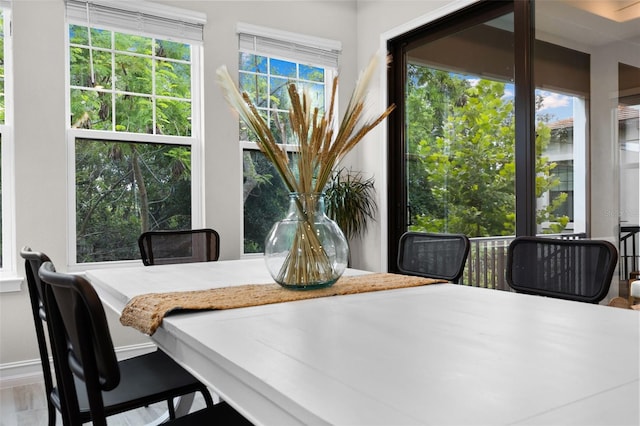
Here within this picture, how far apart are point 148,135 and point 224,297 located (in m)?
2.50

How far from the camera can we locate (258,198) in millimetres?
4016

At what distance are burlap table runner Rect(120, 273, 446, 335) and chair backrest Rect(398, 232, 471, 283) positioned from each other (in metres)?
0.29

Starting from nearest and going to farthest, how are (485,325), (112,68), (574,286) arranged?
1. (485,325)
2. (574,286)
3. (112,68)

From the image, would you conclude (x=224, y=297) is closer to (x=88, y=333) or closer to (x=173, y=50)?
(x=88, y=333)

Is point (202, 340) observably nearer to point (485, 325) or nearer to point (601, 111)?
point (485, 325)

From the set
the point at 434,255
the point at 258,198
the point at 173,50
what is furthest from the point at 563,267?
the point at 173,50

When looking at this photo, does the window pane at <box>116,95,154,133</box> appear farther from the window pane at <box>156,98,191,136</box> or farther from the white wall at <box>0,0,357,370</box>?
the white wall at <box>0,0,357,370</box>

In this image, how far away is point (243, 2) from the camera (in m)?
3.87

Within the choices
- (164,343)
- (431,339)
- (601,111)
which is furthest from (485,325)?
(601,111)

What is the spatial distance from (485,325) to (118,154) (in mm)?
3067

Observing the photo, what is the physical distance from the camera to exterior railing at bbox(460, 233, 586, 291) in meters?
3.31

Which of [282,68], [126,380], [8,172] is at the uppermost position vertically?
[282,68]

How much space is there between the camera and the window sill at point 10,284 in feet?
9.82

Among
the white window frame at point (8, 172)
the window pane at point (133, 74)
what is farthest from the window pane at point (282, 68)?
the white window frame at point (8, 172)
